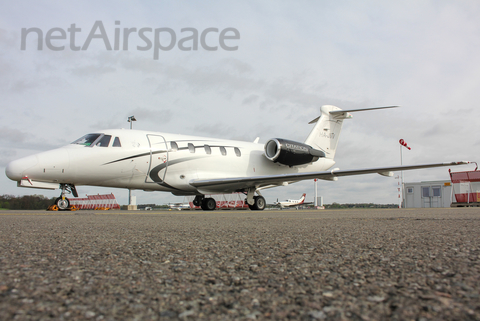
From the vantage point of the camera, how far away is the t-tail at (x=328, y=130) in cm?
1808

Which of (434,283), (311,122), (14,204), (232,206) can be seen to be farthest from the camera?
(232,206)

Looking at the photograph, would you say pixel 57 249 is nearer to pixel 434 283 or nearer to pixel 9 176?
pixel 434 283

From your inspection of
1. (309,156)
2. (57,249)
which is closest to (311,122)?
(309,156)

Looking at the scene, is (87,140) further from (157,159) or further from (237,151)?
(237,151)

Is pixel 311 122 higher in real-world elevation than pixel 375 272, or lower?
higher

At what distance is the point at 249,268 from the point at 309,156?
15.0 metres

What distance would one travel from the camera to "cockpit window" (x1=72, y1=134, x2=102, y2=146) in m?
11.2

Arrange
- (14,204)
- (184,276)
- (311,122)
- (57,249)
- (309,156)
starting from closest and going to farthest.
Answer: (184,276), (57,249), (309,156), (14,204), (311,122)

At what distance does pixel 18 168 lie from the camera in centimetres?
966

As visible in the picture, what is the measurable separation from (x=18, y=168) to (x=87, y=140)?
7.46 ft

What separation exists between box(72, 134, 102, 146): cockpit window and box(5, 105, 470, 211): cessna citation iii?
0.03 meters

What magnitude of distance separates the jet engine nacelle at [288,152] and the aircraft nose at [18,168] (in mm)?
9589

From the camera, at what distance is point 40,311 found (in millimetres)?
988

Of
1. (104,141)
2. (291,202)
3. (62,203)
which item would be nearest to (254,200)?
(104,141)
